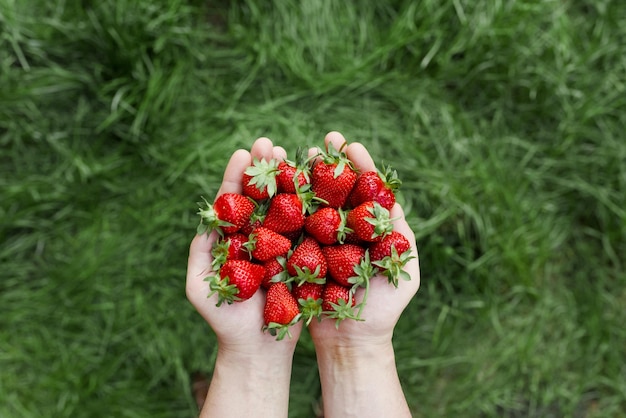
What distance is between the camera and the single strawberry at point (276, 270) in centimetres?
146

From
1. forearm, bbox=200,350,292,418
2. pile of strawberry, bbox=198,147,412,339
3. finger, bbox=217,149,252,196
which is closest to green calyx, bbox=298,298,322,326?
pile of strawberry, bbox=198,147,412,339

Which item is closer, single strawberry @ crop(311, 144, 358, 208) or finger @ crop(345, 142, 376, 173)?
single strawberry @ crop(311, 144, 358, 208)

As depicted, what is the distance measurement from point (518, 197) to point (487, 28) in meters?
0.60

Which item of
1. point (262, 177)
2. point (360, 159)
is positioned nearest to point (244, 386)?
point (262, 177)

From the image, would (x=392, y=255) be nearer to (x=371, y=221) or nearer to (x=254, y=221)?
(x=371, y=221)

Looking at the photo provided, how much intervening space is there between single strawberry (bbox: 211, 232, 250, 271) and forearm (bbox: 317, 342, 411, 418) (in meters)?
0.38

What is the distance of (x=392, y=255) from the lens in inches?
55.5

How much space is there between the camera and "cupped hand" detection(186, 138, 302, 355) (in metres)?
1.47

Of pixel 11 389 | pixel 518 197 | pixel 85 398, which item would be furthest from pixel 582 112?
pixel 11 389

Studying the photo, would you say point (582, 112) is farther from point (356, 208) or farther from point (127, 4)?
point (127, 4)

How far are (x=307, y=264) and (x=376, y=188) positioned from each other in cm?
26

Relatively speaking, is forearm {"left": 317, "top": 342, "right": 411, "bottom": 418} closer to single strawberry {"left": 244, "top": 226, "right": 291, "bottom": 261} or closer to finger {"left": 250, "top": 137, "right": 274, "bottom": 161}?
single strawberry {"left": 244, "top": 226, "right": 291, "bottom": 261}

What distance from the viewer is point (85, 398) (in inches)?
78.0

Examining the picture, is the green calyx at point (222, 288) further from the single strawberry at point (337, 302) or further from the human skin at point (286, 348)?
the single strawberry at point (337, 302)
